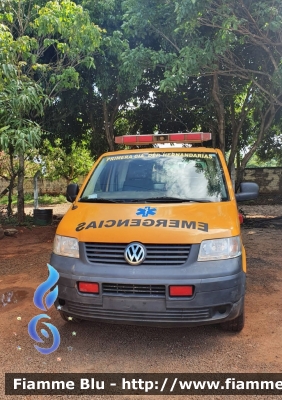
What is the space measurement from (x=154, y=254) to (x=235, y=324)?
46.6 inches

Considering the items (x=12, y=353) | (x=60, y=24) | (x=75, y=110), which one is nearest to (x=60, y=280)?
(x=12, y=353)

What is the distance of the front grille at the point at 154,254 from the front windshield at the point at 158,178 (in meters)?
0.74

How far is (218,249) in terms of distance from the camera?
2963 millimetres

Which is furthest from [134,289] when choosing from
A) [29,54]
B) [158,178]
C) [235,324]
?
[29,54]

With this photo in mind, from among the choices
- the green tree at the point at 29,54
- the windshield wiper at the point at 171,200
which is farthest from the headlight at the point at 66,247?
the green tree at the point at 29,54

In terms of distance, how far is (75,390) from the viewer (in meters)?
2.63

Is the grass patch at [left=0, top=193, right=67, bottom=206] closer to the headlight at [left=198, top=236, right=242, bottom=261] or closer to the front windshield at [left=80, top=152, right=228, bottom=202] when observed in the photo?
the front windshield at [left=80, top=152, right=228, bottom=202]

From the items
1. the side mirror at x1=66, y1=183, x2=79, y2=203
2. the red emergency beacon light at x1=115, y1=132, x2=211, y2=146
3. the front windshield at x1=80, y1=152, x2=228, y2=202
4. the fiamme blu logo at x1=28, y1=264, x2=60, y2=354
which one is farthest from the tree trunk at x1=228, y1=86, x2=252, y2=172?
the fiamme blu logo at x1=28, y1=264, x2=60, y2=354

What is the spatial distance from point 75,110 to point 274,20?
6770 millimetres

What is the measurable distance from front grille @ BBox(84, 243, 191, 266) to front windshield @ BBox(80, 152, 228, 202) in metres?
0.74

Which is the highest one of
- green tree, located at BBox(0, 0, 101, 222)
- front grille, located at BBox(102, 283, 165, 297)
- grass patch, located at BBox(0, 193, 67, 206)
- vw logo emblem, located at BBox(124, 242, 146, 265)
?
green tree, located at BBox(0, 0, 101, 222)

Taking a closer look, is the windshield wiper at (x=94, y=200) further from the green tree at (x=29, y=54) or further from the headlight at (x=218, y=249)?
the green tree at (x=29, y=54)

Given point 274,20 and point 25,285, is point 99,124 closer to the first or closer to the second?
point 274,20

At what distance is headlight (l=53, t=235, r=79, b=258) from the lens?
3.14 m
